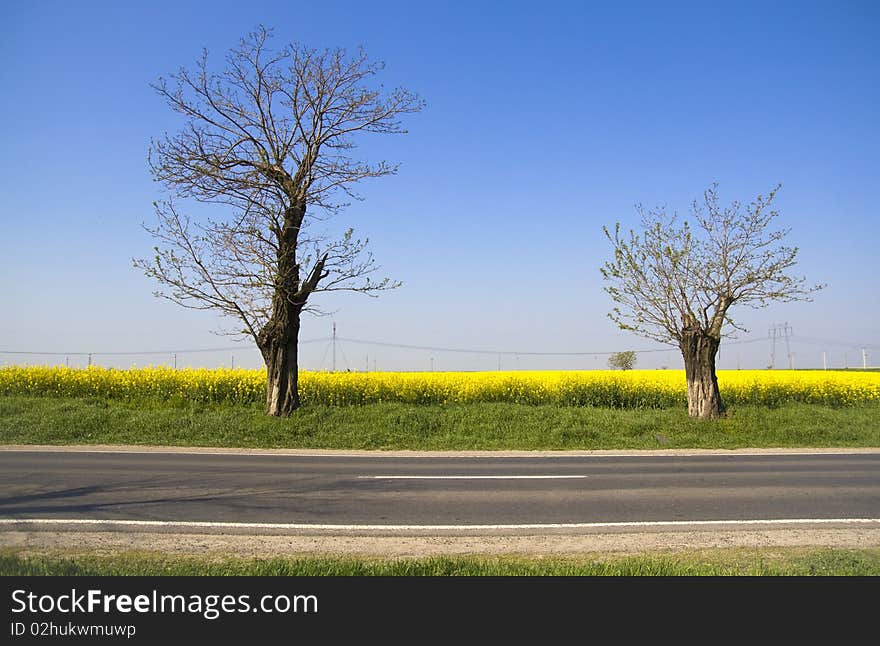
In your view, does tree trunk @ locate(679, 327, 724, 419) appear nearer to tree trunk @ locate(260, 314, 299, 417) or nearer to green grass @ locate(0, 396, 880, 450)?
green grass @ locate(0, 396, 880, 450)

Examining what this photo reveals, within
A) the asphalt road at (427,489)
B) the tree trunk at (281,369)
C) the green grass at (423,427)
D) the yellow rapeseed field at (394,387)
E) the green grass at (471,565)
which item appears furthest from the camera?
the yellow rapeseed field at (394,387)

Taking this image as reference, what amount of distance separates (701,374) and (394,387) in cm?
1106

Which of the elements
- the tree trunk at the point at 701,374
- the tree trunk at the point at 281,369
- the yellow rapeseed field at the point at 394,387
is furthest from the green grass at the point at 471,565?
the yellow rapeseed field at the point at 394,387

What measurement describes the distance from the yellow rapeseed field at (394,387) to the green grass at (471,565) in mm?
17313

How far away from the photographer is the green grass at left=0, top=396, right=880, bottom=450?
19.2 meters

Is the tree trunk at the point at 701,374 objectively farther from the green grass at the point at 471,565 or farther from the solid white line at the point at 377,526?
the green grass at the point at 471,565

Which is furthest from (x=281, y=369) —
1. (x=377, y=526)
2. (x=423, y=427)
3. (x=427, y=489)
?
(x=377, y=526)

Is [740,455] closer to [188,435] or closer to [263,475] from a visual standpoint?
[263,475]

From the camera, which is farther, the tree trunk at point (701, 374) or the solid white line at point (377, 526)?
the tree trunk at point (701, 374)

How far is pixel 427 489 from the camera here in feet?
40.1

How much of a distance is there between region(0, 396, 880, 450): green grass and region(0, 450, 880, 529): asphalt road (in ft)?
8.07

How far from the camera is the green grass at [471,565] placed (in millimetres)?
6547

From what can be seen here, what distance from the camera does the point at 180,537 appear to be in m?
8.66
